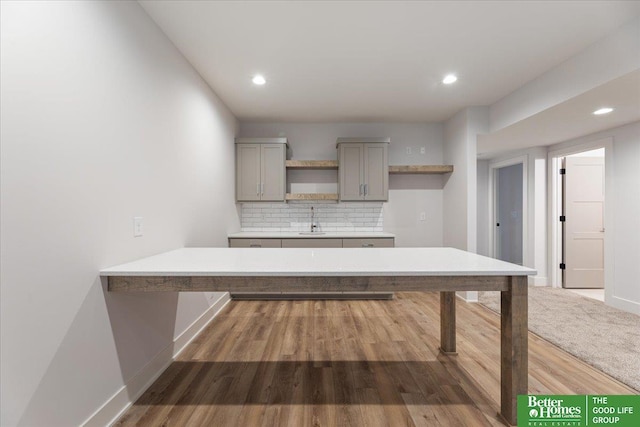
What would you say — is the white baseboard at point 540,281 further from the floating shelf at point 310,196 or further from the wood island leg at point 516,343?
the wood island leg at point 516,343

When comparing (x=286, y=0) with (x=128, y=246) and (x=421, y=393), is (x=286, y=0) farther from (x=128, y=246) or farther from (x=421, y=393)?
(x=421, y=393)

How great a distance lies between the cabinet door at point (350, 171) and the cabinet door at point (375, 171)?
0.28ft

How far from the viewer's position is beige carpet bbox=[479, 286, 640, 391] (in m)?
2.39

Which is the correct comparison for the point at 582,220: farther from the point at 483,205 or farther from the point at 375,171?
the point at 375,171

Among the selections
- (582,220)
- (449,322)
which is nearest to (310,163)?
(449,322)

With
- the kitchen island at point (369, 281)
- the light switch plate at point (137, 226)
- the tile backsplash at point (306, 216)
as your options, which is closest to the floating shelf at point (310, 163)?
the tile backsplash at point (306, 216)

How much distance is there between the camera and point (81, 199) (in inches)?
61.4

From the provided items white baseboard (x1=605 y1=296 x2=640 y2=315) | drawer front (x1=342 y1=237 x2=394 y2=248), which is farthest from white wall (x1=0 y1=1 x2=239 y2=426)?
white baseboard (x1=605 y1=296 x2=640 y2=315)

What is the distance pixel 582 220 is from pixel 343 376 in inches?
186

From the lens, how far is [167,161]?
2432 mm

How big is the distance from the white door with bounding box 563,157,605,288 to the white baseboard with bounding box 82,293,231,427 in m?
5.36

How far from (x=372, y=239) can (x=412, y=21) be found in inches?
100

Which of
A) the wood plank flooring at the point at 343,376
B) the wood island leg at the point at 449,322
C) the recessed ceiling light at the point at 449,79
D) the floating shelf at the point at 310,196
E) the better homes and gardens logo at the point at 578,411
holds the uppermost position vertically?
the recessed ceiling light at the point at 449,79

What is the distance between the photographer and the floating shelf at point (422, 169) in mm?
4496
